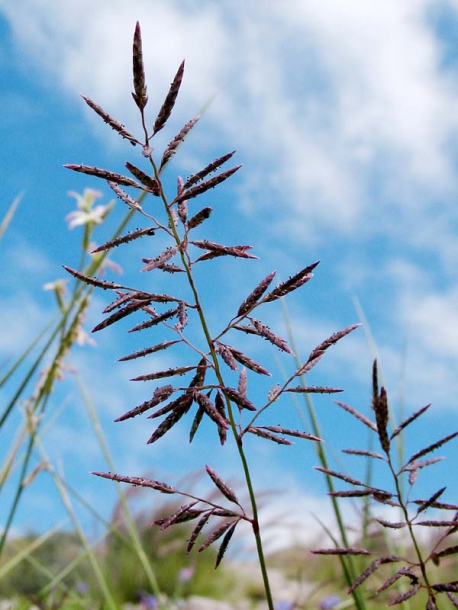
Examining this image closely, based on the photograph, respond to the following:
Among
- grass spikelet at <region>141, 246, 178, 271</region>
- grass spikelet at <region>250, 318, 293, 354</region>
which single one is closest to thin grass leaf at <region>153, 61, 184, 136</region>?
grass spikelet at <region>141, 246, 178, 271</region>

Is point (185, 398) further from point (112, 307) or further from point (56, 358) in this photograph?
point (56, 358)

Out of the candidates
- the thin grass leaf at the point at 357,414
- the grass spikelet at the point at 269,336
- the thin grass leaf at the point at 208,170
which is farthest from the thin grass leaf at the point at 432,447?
the thin grass leaf at the point at 208,170

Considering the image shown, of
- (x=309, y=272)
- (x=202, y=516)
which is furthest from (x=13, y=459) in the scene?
(x=309, y=272)

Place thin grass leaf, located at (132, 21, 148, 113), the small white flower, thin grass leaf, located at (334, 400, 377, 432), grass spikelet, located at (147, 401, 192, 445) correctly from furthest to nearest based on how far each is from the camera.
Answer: the small white flower
thin grass leaf, located at (334, 400, 377, 432)
grass spikelet, located at (147, 401, 192, 445)
thin grass leaf, located at (132, 21, 148, 113)

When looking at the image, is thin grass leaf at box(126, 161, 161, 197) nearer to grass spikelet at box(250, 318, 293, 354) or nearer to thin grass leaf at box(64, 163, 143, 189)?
thin grass leaf at box(64, 163, 143, 189)

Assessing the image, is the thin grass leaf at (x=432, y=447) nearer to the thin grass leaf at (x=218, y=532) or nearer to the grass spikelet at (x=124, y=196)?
the thin grass leaf at (x=218, y=532)

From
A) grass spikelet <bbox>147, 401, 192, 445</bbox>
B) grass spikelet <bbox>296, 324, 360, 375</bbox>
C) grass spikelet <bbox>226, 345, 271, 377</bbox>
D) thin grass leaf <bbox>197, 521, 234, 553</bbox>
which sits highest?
grass spikelet <bbox>296, 324, 360, 375</bbox>
